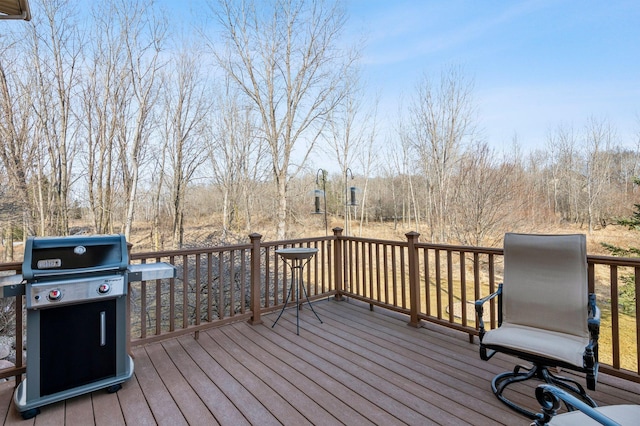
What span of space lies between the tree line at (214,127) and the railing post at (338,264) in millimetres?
3755

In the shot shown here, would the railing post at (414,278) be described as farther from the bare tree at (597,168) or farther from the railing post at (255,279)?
the bare tree at (597,168)

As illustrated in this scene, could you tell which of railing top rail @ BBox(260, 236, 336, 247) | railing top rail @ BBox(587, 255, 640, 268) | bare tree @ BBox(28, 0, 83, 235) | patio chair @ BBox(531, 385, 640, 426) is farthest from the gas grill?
bare tree @ BBox(28, 0, 83, 235)

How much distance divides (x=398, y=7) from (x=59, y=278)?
8.24 meters

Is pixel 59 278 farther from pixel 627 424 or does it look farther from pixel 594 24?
pixel 594 24

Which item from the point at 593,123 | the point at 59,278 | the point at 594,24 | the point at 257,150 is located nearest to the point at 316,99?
the point at 257,150

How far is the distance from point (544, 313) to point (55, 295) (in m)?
3.48

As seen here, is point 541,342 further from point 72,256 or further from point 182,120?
point 182,120

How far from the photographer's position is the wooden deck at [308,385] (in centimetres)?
196

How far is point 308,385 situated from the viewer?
2324mm

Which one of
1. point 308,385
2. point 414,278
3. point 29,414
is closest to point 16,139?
point 29,414

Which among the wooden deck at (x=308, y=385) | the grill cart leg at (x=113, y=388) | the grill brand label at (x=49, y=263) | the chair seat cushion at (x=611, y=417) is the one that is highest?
the grill brand label at (x=49, y=263)

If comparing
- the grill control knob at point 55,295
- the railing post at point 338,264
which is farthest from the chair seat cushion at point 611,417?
the railing post at point 338,264

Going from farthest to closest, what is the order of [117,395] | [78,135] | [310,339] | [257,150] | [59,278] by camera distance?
[257,150] < [78,135] < [310,339] < [117,395] < [59,278]

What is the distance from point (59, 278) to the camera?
6.75 feet
